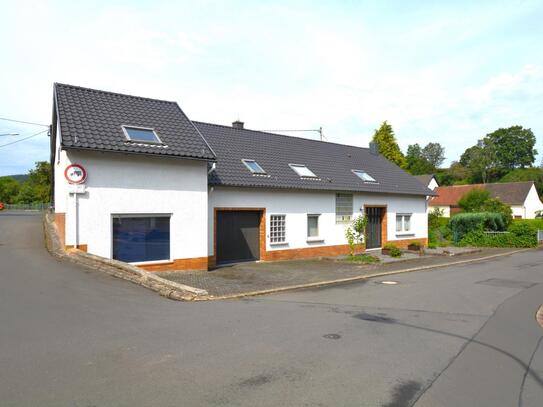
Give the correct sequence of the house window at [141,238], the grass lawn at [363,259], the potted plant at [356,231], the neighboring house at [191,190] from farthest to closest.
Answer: the potted plant at [356,231], the grass lawn at [363,259], the house window at [141,238], the neighboring house at [191,190]

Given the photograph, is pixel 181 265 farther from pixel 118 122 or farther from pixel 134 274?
pixel 118 122

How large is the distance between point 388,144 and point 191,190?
38.2 metres

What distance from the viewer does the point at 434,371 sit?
17.4 feet

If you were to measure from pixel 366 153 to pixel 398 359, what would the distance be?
23.7 meters

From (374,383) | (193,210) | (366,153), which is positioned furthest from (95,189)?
(366,153)

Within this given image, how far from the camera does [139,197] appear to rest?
43.3ft

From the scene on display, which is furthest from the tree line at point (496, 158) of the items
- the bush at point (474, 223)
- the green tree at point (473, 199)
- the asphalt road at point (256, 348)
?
the asphalt road at point (256, 348)

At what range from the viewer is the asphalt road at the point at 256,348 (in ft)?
14.7

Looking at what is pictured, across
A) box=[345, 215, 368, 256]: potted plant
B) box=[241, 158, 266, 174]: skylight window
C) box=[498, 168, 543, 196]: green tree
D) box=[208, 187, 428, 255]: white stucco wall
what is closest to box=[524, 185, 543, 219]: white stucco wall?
box=[498, 168, 543, 196]: green tree

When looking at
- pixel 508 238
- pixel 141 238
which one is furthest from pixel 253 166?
pixel 508 238

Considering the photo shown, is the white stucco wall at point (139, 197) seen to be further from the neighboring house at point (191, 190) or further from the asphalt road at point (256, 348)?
the asphalt road at point (256, 348)

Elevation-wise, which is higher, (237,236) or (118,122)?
(118,122)

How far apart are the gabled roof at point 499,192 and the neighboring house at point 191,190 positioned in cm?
4107

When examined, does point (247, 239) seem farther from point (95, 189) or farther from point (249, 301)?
point (249, 301)
